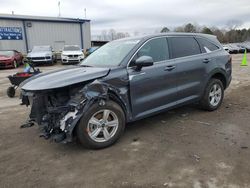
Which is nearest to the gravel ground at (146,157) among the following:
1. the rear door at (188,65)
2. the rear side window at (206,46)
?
the rear door at (188,65)

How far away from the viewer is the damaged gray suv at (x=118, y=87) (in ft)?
12.1

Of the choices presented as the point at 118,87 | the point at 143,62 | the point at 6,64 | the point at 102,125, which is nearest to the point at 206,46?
the point at 143,62

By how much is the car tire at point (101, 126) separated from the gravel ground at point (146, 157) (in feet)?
0.50

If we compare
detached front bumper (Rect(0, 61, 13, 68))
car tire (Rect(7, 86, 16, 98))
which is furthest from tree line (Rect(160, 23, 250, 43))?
car tire (Rect(7, 86, 16, 98))

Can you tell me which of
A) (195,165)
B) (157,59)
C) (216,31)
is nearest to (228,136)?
(195,165)

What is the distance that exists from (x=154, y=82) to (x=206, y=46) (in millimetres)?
1949

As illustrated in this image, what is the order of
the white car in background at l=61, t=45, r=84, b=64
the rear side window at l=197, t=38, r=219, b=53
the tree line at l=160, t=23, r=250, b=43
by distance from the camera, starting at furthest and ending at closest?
the tree line at l=160, t=23, r=250, b=43, the white car in background at l=61, t=45, r=84, b=64, the rear side window at l=197, t=38, r=219, b=53

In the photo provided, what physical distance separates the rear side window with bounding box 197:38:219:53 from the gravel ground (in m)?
1.48

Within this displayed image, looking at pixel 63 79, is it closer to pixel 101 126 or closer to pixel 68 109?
pixel 68 109

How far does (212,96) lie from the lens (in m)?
5.71

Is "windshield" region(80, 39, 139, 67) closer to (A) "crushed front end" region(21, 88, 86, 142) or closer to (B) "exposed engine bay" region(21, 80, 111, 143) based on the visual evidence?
(B) "exposed engine bay" region(21, 80, 111, 143)

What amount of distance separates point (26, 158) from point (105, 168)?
1271mm

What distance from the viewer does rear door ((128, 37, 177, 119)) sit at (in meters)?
4.20

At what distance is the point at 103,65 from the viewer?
4.45 m
